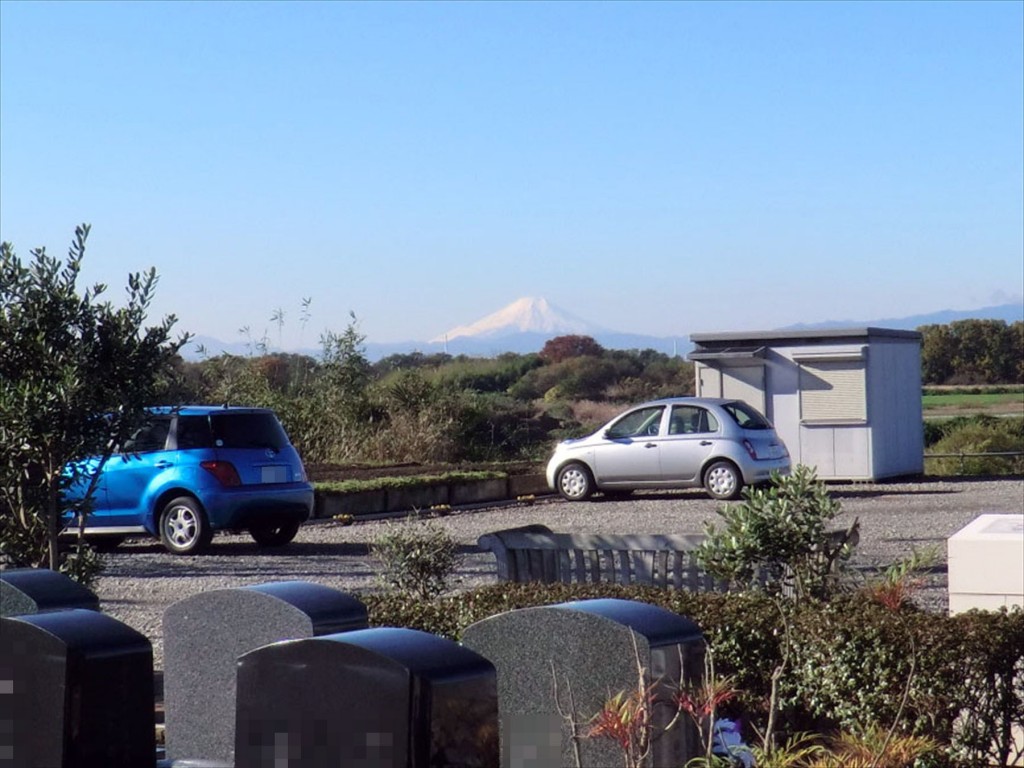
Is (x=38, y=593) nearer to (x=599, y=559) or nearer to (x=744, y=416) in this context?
(x=599, y=559)

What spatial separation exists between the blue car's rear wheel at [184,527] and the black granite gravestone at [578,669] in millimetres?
11647

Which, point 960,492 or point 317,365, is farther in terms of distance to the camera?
point 317,365

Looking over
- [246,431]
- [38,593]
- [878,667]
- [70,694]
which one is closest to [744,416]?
[246,431]

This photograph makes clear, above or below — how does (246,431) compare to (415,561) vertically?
above

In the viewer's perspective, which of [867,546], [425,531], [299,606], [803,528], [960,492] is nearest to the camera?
[299,606]

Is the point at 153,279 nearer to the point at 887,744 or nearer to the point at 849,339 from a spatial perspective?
the point at 887,744

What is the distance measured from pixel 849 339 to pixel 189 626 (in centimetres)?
2218

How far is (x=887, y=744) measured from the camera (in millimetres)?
5055

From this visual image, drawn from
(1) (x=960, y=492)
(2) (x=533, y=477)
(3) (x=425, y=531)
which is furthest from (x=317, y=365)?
(3) (x=425, y=531)

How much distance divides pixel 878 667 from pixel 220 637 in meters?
2.78

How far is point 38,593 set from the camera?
631 centimetres

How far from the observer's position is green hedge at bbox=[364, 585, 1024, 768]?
660 centimetres

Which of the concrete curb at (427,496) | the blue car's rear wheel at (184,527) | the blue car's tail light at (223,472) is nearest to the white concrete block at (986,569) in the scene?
the blue car's tail light at (223,472)

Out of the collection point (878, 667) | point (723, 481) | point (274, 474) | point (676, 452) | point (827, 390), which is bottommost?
point (878, 667)
